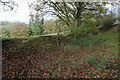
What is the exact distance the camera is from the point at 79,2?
3270 millimetres

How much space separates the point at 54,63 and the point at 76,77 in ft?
1.70

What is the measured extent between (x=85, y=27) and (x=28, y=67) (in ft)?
7.09

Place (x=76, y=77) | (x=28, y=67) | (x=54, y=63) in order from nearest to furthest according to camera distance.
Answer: (x=76, y=77) < (x=28, y=67) < (x=54, y=63)

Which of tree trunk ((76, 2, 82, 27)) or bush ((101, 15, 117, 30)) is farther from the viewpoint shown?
bush ((101, 15, 117, 30))

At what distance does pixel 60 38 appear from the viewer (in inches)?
125

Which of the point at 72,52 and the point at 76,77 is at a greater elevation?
the point at 72,52

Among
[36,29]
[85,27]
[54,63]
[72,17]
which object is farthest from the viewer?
[36,29]

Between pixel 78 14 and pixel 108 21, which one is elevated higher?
pixel 78 14

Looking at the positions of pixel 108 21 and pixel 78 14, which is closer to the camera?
pixel 78 14

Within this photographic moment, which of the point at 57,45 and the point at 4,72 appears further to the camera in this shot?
the point at 57,45

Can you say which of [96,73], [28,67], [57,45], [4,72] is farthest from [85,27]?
[4,72]

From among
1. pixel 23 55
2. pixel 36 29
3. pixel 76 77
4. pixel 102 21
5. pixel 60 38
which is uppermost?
pixel 102 21

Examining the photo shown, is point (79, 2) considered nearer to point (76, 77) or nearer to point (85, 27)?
point (85, 27)

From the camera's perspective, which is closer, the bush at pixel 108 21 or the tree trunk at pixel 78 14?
the tree trunk at pixel 78 14
